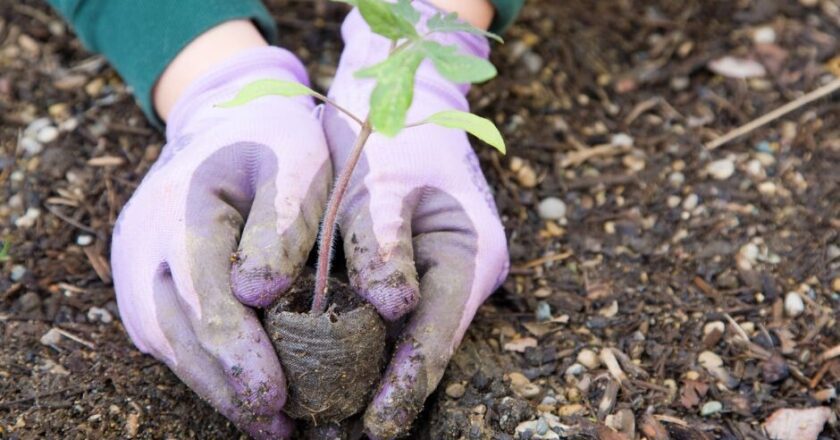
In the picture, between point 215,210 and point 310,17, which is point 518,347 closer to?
point 215,210

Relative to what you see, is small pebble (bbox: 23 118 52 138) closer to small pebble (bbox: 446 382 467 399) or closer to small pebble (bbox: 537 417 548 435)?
small pebble (bbox: 446 382 467 399)

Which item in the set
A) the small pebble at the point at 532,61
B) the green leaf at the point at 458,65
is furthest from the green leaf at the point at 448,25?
the small pebble at the point at 532,61

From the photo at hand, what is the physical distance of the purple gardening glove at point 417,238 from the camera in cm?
169

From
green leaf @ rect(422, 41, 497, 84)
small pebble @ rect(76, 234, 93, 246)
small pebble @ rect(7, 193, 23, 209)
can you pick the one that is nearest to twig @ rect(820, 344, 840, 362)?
green leaf @ rect(422, 41, 497, 84)

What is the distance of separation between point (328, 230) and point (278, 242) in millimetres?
152

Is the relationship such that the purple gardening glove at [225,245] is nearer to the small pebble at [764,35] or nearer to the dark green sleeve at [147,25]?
the dark green sleeve at [147,25]

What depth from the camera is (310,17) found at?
2.89m

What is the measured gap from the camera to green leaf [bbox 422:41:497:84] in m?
1.15

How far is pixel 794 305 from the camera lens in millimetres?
2111

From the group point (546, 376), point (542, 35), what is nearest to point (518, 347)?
point (546, 376)

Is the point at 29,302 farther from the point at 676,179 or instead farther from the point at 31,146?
the point at 676,179

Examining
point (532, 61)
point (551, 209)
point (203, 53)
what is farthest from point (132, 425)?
point (532, 61)

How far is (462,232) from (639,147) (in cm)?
89

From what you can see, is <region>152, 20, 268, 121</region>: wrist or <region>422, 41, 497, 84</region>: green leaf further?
<region>152, 20, 268, 121</region>: wrist
